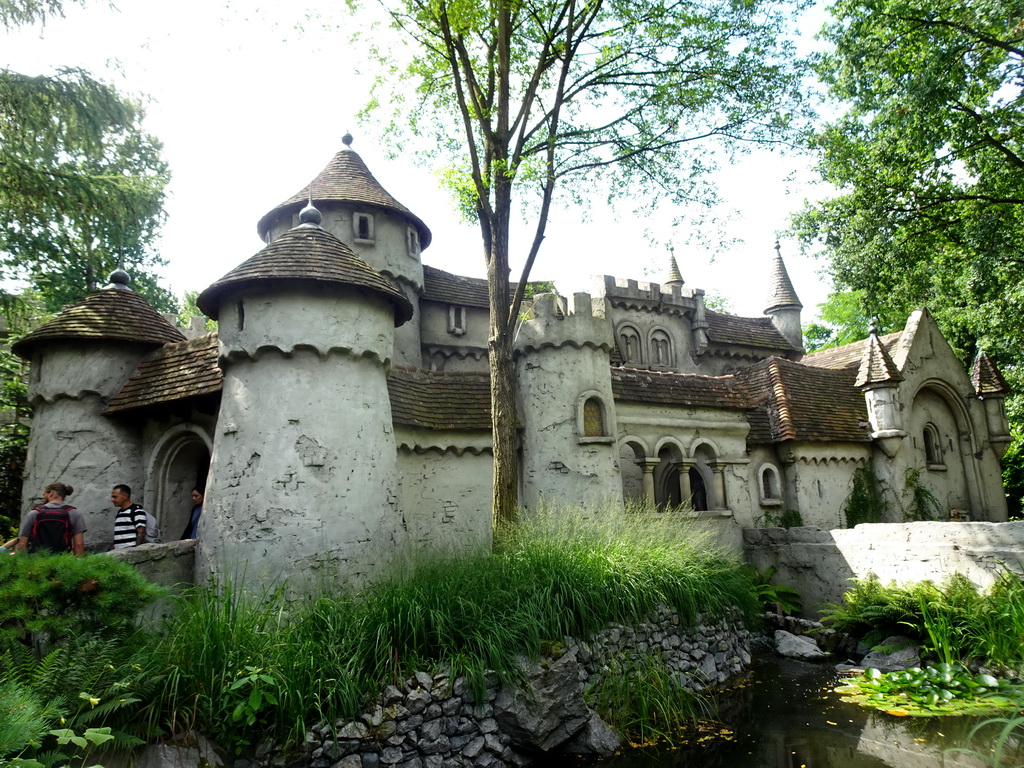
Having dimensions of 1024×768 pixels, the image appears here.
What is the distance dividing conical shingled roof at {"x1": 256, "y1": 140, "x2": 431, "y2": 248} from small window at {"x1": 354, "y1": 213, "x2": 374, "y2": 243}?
13.9 inches

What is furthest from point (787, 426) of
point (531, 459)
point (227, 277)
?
point (227, 277)

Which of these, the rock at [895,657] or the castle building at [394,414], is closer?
the castle building at [394,414]

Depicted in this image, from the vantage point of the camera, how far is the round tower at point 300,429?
9.37 meters

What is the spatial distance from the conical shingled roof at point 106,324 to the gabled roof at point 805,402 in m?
13.9

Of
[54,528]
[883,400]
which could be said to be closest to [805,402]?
[883,400]

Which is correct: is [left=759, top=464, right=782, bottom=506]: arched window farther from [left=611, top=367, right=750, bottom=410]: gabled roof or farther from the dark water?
the dark water

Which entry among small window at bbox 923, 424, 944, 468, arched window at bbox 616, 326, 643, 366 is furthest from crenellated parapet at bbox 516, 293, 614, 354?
small window at bbox 923, 424, 944, 468

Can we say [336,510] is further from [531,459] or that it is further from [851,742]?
[851,742]

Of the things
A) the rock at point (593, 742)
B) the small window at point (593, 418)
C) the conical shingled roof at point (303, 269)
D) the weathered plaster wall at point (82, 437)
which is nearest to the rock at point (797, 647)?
the small window at point (593, 418)

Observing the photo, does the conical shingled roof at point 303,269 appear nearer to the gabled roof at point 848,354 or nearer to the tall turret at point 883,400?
the tall turret at point 883,400

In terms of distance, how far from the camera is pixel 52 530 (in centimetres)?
787

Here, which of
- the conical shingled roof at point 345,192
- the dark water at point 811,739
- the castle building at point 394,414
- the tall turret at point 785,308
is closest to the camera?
the dark water at point 811,739

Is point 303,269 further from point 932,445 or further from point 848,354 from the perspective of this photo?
point 932,445

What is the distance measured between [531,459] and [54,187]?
9.58m
